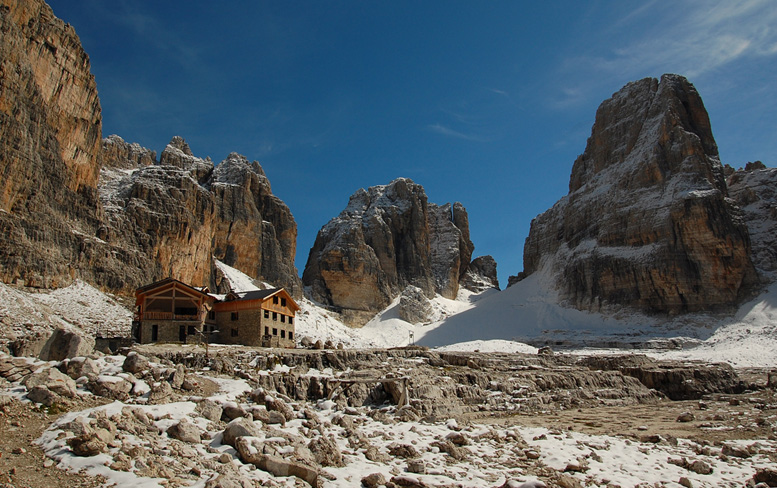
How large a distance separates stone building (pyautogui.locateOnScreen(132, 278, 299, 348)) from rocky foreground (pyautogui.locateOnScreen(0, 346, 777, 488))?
10.7 m

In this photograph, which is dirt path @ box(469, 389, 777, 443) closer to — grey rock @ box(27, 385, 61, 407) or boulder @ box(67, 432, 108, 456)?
boulder @ box(67, 432, 108, 456)

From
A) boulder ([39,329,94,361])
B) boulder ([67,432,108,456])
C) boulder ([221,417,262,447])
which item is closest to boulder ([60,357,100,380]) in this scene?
boulder ([39,329,94,361])

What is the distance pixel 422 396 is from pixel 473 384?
6.41 metres

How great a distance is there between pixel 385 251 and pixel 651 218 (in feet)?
162

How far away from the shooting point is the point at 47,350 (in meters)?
18.1

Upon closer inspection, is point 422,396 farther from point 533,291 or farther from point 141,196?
point 533,291

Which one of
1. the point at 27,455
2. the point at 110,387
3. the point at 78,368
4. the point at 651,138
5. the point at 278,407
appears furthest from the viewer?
the point at 651,138

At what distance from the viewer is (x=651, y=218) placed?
83.0m

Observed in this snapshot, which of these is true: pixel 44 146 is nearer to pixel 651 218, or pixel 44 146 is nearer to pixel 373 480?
pixel 373 480

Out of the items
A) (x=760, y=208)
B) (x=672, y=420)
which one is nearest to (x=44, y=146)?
(x=672, y=420)

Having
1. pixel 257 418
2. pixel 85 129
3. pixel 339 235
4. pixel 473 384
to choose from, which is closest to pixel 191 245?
pixel 85 129

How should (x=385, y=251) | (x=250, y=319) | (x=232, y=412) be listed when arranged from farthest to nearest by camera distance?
(x=385, y=251) → (x=250, y=319) → (x=232, y=412)

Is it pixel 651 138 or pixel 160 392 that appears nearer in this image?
pixel 160 392

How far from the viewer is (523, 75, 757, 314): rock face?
254ft
